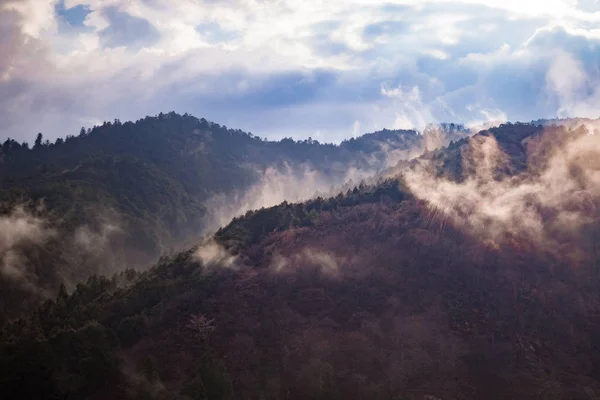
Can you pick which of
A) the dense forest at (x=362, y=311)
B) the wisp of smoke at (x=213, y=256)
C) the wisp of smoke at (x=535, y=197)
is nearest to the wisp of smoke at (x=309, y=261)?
the dense forest at (x=362, y=311)

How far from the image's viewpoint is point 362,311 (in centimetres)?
14025

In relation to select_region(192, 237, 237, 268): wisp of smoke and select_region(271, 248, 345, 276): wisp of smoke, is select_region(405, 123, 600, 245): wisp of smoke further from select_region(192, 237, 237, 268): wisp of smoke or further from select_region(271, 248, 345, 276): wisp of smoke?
select_region(192, 237, 237, 268): wisp of smoke

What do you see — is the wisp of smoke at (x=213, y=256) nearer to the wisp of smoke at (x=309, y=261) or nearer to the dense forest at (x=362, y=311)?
the dense forest at (x=362, y=311)

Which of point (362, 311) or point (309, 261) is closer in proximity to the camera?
point (362, 311)

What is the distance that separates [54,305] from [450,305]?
9356cm

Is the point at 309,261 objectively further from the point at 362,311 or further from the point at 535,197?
the point at 535,197

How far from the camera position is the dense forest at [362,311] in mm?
111062

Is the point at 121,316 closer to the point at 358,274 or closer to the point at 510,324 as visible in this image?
the point at 358,274

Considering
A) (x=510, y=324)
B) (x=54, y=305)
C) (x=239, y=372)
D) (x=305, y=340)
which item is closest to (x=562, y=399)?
(x=510, y=324)

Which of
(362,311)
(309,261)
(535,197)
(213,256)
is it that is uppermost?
(535,197)

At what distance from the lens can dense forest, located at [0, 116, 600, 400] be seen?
111m

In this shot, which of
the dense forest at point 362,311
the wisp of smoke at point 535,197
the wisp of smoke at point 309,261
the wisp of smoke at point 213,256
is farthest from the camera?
the wisp of smoke at point 535,197

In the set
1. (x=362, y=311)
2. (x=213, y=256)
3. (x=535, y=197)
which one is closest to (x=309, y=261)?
(x=362, y=311)

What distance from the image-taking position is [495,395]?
11288 cm
